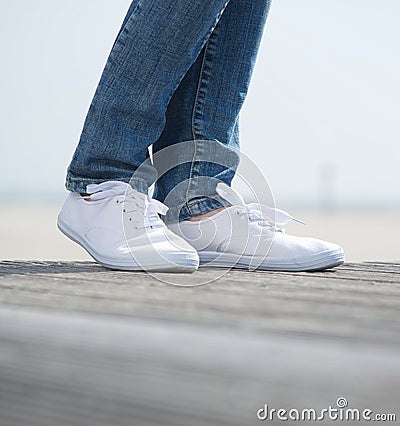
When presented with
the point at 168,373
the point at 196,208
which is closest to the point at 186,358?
the point at 168,373

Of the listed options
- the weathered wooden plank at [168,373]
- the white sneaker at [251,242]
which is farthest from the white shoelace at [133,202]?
the weathered wooden plank at [168,373]

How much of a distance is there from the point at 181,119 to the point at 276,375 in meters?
0.88

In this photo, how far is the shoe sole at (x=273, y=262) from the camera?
3.97ft

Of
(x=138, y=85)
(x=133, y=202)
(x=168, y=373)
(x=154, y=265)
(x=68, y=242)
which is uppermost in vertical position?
(x=68, y=242)

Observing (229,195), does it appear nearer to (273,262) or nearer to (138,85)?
(273,262)

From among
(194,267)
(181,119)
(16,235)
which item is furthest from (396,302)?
(16,235)

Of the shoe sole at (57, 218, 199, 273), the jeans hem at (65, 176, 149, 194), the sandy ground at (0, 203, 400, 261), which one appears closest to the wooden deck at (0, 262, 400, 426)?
the shoe sole at (57, 218, 199, 273)

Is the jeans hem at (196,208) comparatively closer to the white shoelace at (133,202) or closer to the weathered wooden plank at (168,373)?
the white shoelace at (133,202)

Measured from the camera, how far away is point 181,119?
130 cm

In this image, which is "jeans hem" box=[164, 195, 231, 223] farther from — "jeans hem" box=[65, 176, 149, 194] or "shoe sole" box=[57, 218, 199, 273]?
"shoe sole" box=[57, 218, 199, 273]

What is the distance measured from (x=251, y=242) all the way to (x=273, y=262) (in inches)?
2.0

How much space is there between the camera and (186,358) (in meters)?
0.50

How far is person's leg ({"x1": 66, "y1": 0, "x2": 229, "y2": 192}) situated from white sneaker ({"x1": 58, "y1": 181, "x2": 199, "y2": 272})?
0.11 ft

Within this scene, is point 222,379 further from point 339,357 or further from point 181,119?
point 181,119
